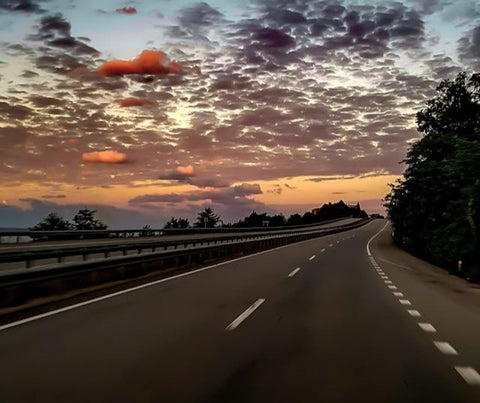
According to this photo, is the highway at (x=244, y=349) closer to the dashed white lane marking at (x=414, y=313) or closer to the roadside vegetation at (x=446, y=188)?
the dashed white lane marking at (x=414, y=313)

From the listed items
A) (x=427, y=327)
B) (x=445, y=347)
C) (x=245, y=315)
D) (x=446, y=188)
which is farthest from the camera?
(x=446, y=188)

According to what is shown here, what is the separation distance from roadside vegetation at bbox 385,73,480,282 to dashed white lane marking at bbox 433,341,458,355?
1250 cm

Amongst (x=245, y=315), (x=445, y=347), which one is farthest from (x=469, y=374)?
(x=245, y=315)

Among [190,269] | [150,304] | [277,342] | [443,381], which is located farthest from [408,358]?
[190,269]

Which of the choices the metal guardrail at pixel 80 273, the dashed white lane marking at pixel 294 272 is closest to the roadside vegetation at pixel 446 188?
the dashed white lane marking at pixel 294 272

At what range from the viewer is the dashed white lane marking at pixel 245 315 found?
8852mm

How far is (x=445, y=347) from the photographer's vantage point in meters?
7.48

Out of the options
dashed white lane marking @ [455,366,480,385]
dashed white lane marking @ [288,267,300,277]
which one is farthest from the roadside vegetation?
dashed white lane marking @ [455,366,480,385]

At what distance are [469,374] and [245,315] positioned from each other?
4590 millimetres

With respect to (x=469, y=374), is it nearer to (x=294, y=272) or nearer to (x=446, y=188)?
(x=294, y=272)

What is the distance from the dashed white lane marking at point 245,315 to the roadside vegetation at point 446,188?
10680 millimetres

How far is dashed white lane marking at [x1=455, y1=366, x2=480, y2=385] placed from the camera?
5.76 meters

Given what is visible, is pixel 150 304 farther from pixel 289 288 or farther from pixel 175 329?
pixel 289 288

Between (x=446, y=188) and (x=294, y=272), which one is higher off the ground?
(x=446, y=188)
